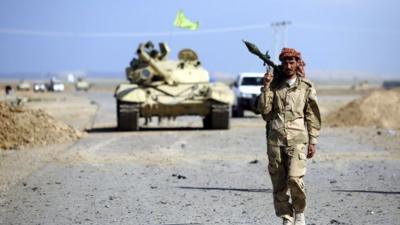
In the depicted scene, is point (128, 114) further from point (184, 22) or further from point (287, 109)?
point (287, 109)

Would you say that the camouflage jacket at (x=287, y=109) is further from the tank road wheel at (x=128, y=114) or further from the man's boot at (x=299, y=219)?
the tank road wheel at (x=128, y=114)

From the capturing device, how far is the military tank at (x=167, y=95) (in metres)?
22.9

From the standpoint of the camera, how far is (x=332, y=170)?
43.4 feet

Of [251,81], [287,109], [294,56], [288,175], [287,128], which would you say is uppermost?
[294,56]

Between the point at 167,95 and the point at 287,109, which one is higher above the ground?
the point at 287,109

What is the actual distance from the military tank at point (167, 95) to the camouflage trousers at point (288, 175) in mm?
15379

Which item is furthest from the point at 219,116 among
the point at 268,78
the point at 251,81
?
the point at 268,78

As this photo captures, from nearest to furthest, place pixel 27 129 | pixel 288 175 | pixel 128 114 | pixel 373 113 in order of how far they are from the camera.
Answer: pixel 288 175 → pixel 27 129 → pixel 128 114 → pixel 373 113

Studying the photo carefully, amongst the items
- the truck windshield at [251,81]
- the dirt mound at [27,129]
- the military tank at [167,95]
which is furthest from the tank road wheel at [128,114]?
the truck windshield at [251,81]

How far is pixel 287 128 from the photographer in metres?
7.37

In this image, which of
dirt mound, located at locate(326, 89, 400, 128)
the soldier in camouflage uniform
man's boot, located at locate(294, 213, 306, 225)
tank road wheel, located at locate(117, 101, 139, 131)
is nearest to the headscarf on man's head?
the soldier in camouflage uniform

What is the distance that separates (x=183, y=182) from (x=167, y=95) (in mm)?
Result: 11851

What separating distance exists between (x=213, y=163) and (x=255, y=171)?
4.59 feet

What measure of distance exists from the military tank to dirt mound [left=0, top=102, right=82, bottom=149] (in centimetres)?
264
